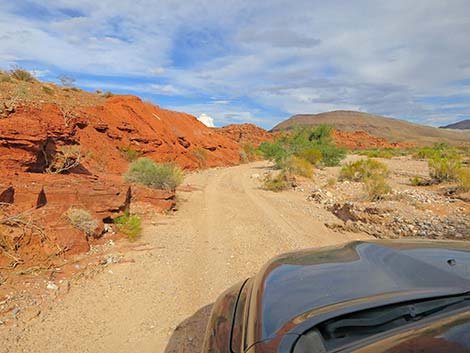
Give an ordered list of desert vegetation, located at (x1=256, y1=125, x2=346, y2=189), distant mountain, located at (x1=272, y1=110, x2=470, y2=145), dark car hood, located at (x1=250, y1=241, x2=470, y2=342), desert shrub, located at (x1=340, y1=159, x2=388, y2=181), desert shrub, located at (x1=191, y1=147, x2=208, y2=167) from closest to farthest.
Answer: dark car hood, located at (x1=250, y1=241, x2=470, y2=342), desert shrub, located at (x1=340, y1=159, x2=388, y2=181), desert vegetation, located at (x1=256, y1=125, x2=346, y2=189), desert shrub, located at (x1=191, y1=147, x2=208, y2=167), distant mountain, located at (x1=272, y1=110, x2=470, y2=145)

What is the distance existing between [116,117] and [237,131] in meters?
51.6

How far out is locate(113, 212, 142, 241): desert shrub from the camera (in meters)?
6.84

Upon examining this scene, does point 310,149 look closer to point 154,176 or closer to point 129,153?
point 129,153

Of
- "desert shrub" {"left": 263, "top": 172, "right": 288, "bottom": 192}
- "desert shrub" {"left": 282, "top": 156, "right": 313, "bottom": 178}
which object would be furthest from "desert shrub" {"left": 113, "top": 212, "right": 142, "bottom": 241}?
"desert shrub" {"left": 282, "top": 156, "right": 313, "bottom": 178}

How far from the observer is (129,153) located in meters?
18.9

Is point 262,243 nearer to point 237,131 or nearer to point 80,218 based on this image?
point 80,218

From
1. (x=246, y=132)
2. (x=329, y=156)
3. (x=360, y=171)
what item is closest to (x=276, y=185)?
(x=360, y=171)

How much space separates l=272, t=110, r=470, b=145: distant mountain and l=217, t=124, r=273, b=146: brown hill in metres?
45.8

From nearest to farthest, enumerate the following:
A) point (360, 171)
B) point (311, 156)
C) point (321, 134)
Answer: point (360, 171) → point (311, 156) → point (321, 134)

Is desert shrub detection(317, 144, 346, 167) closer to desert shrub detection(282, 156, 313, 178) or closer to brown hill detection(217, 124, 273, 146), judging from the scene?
desert shrub detection(282, 156, 313, 178)

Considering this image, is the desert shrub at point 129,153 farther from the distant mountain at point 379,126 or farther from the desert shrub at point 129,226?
the distant mountain at point 379,126

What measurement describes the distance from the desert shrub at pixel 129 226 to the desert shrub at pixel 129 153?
11.7 m

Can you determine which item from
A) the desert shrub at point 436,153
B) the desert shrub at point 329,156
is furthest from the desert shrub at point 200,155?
the desert shrub at point 436,153

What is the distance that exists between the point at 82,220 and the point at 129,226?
3.79 ft
